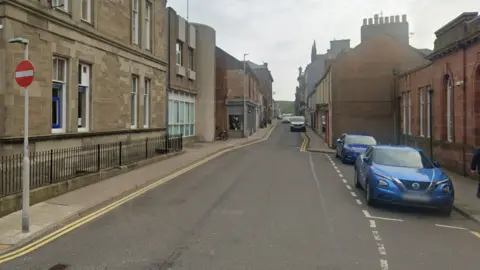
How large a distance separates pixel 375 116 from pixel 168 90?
16.4 meters

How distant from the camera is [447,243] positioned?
6.56m

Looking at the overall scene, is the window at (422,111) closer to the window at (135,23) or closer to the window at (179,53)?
the window at (135,23)

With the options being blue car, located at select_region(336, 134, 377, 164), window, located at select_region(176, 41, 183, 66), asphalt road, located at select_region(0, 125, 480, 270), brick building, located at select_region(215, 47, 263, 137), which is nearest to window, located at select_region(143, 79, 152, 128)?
window, located at select_region(176, 41, 183, 66)

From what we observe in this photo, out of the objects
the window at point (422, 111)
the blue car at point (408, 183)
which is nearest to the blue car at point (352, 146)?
the window at point (422, 111)

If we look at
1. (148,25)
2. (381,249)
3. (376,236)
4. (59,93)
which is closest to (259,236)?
(381,249)

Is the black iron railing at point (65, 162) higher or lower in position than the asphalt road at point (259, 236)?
higher

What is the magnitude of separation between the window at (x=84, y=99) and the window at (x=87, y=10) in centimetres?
186

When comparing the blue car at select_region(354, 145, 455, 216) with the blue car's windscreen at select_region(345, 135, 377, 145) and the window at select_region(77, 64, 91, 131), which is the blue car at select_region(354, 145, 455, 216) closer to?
the blue car's windscreen at select_region(345, 135, 377, 145)

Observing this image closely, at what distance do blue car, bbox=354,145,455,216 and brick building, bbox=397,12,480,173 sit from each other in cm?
609

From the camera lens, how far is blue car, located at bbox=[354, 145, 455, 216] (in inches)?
329

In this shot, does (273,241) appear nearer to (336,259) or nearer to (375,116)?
(336,259)

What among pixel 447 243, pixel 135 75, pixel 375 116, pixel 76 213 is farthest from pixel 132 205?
pixel 375 116

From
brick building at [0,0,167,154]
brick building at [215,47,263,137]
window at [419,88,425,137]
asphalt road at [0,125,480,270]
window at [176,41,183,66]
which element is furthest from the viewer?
brick building at [215,47,263,137]

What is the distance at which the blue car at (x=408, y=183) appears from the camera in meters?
8.36
